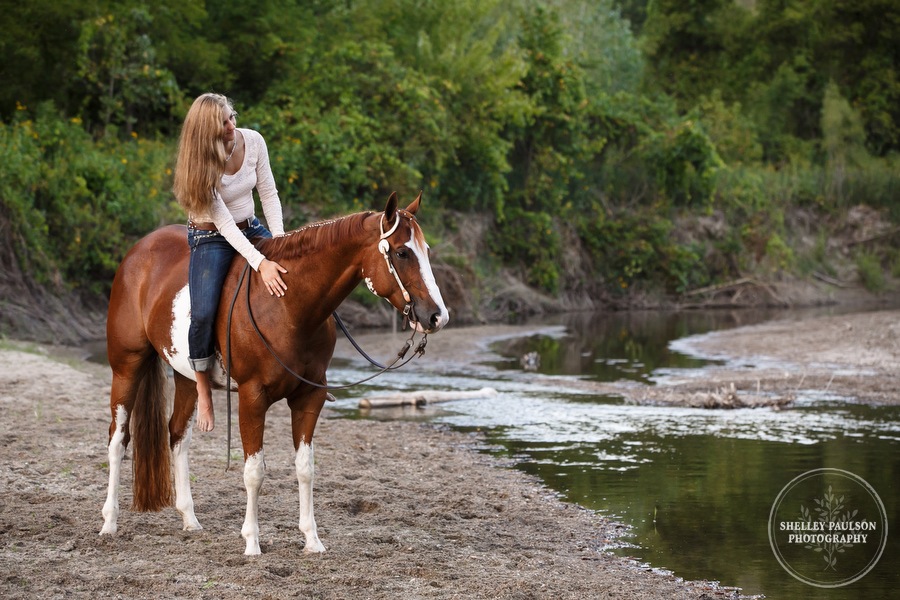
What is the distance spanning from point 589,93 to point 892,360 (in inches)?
746

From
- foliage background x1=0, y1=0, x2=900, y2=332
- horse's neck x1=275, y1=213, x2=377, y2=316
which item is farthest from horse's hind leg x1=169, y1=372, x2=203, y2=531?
foliage background x1=0, y1=0, x2=900, y2=332

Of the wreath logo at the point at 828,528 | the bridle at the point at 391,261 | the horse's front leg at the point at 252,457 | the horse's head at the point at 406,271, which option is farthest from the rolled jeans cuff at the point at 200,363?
the wreath logo at the point at 828,528

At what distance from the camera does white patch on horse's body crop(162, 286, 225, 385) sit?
6.41 meters

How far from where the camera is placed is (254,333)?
616cm

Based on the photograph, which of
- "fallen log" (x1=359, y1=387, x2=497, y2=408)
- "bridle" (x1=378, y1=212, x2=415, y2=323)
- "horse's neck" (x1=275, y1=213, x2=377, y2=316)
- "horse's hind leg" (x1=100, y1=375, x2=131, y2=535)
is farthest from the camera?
"fallen log" (x1=359, y1=387, x2=497, y2=408)

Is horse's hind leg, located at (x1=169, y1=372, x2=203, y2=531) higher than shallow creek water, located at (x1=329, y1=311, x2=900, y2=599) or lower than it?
higher

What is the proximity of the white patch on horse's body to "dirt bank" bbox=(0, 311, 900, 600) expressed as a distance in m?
1.00

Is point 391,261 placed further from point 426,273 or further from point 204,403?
point 204,403

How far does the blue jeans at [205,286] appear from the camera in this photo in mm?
6289

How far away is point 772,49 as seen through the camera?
4488cm

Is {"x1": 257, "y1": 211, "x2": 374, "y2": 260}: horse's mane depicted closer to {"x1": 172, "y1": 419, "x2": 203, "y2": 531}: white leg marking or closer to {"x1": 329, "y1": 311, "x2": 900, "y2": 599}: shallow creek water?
{"x1": 172, "y1": 419, "x2": 203, "y2": 531}: white leg marking

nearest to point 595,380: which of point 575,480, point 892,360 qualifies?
point 892,360

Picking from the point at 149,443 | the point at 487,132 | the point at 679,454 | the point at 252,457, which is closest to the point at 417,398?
the point at 679,454

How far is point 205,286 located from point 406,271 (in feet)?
4.30
